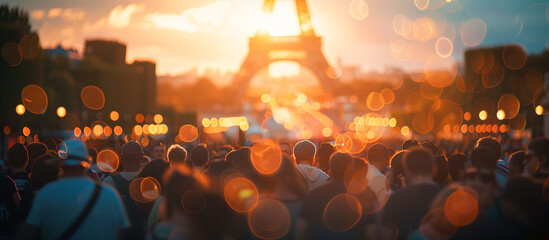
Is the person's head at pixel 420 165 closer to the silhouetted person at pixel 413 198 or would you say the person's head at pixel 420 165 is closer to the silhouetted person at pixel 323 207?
the silhouetted person at pixel 413 198

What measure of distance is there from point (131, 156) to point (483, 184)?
11.6ft

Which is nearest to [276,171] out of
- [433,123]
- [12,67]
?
[12,67]

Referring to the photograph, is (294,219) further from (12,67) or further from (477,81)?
Result: (477,81)

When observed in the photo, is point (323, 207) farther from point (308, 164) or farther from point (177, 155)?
point (308, 164)

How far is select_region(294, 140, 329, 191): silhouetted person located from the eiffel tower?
67.9 m

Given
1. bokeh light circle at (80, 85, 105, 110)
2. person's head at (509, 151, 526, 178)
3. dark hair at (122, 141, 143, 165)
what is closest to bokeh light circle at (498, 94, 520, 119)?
bokeh light circle at (80, 85, 105, 110)

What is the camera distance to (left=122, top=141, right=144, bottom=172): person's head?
6.45 m

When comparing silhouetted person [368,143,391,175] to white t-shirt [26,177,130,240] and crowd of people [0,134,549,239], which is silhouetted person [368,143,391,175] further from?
white t-shirt [26,177,130,240]

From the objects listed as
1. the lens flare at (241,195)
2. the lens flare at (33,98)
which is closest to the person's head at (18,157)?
the lens flare at (241,195)

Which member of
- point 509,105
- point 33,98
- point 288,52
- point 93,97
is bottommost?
point 33,98

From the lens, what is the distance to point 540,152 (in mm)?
5953

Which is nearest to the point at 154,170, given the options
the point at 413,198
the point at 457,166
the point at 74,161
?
the point at 74,161

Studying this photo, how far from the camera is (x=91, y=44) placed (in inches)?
2783

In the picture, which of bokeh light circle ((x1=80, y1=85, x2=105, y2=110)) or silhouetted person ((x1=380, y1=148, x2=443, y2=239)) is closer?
silhouetted person ((x1=380, y1=148, x2=443, y2=239))
